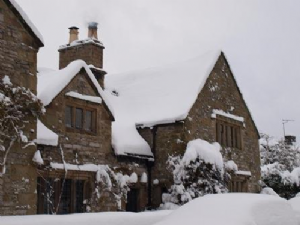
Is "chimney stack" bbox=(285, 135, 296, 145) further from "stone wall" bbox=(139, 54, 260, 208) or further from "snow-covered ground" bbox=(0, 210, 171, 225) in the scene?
"snow-covered ground" bbox=(0, 210, 171, 225)

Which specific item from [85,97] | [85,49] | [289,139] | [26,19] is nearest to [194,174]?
[85,97]

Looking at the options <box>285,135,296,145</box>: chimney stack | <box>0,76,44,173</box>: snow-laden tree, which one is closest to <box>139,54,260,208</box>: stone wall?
<box>0,76,44,173</box>: snow-laden tree

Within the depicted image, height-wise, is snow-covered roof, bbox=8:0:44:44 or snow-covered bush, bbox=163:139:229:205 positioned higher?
snow-covered roof, bbox=8:0:44:44

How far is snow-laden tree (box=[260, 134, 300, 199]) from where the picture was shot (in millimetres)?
22328

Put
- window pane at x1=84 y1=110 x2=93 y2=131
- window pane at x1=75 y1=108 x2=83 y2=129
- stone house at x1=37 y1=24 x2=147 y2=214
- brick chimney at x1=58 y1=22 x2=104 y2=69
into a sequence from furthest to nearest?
brick chimney at x1=58 y1=22 x2=104 y2=69
window pane at x1=84 y1=110 x2=93 y2=131
window pane at x1=75 y1=108 x2=83 y2=129
stone house at x1=37 y1=24 x2=147 y2=214

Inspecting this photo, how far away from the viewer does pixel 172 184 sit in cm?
Answer: 1639

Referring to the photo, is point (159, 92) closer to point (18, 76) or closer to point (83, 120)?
point (83, 120)

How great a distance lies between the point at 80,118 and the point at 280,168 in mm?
14345

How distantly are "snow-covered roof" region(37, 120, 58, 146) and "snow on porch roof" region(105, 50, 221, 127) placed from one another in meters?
4.87

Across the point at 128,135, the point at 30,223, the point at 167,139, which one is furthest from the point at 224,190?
the point at 30,223

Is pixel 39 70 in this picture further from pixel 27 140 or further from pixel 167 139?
pixel 27 140

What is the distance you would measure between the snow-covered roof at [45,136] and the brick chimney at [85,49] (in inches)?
199

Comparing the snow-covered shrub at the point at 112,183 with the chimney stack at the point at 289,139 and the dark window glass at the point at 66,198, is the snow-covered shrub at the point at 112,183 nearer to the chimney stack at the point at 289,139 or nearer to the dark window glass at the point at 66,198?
the dark window glass at the point at 66,198

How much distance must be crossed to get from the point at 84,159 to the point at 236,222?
24.9 feet
